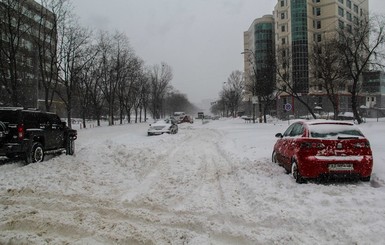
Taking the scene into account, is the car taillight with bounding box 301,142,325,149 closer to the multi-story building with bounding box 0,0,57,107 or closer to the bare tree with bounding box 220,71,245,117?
the multi-story building with bounding box 0,0,57,107

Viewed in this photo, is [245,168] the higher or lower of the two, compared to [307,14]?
lower

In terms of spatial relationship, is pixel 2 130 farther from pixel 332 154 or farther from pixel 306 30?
pixel 306 30

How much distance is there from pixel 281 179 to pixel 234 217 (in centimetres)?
333

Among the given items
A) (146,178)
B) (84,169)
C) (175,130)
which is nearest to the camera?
(146,178)

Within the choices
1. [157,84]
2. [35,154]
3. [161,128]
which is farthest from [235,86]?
[35,154]

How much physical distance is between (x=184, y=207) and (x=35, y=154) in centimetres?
714

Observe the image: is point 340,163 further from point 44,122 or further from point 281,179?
point 44,122

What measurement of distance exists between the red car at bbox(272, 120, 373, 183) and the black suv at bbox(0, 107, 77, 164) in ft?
26.5

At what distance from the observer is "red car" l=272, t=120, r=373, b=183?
7.78 m

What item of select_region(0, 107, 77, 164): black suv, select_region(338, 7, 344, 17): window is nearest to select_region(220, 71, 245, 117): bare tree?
select_region(338, 7, 344, 17): window

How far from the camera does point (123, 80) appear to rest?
54094mm

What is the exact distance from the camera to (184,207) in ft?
20.7

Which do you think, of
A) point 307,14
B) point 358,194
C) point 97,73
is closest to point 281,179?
point 358,194

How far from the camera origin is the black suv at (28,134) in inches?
409
